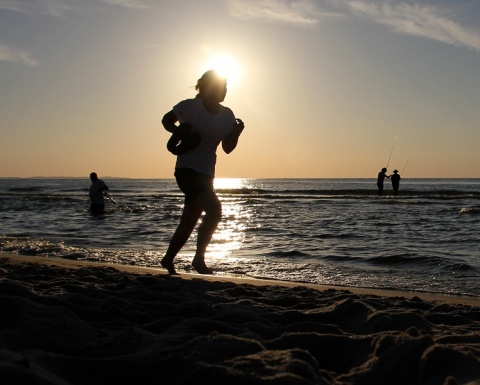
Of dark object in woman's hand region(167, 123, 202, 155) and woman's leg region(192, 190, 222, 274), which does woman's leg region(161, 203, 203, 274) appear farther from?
dark object in woman's hand region(167, 123, 202, 155)

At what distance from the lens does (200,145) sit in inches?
207

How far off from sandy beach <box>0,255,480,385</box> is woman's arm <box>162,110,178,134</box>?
1.73 m

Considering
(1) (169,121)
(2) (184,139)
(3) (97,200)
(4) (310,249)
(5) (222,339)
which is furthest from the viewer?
(3) (97,200)

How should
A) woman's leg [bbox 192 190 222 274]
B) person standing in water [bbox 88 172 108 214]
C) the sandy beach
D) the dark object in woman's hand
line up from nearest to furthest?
the sandy beach, the dark object in woman's hand, woman's leg [bbox 192 190 222 274], person standing in water [bbox 88 172 108 214]

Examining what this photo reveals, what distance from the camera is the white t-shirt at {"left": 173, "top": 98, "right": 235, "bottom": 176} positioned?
525cm

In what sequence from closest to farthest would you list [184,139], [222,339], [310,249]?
[222,339]
[184,139]
[310,249]

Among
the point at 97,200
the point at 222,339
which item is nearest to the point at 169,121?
the point at 222,339

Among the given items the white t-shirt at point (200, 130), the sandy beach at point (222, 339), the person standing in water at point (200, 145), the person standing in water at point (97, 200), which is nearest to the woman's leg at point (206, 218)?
the person standing in water at point (200, 145)

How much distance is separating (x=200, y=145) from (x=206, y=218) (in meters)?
0.69

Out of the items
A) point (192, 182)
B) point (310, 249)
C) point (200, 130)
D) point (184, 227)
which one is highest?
point (200, 130)

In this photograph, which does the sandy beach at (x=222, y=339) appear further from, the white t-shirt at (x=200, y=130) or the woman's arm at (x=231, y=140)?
the woman's arm at (x=231, y=140)

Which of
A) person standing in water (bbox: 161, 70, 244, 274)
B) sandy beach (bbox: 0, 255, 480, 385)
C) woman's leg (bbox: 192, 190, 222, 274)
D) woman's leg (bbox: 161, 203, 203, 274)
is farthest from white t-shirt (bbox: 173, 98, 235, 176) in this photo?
sandy beach (bbox: 0, 255, 480, 385)

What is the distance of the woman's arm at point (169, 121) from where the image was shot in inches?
210

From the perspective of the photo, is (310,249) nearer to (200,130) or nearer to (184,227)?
(184,227)
